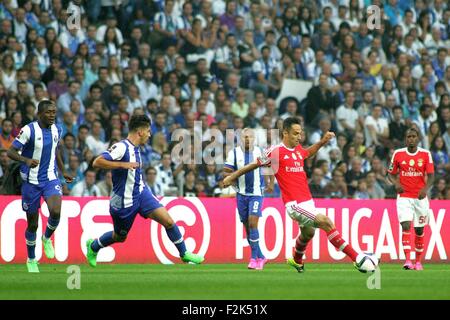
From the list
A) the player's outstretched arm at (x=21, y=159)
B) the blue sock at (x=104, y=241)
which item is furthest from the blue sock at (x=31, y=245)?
the player's outstretched arm at (x=21, y=159)

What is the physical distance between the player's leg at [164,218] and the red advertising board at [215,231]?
487 centimetres

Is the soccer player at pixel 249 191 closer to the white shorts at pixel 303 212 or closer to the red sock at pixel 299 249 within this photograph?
the red sock at pixel 299 249

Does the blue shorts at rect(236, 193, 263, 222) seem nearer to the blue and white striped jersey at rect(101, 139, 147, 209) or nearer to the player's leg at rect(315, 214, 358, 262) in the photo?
the player's leg at rect(315, 214, 358, 262)

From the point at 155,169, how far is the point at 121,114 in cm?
175

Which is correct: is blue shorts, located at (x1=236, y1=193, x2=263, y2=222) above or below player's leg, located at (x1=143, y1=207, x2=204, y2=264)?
above

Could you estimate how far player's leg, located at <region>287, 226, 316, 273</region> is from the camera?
51.6 ft

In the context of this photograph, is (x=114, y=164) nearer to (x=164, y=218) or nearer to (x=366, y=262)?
(x=164, y=218)

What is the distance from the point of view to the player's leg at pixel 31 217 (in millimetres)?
16109

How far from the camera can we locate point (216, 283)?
45.2ft

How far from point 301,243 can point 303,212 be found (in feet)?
3.27

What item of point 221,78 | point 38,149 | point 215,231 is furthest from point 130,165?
point 221,78

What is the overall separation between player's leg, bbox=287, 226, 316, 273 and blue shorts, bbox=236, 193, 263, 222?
2150 mm

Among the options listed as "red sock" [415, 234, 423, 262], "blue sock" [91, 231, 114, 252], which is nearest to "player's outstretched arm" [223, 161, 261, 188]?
"blue sock" [91, 231, 114, 252]

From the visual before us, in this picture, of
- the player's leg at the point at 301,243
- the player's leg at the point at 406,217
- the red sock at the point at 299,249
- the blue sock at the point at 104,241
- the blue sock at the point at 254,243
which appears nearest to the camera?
the blue sock at the point at 104,241
